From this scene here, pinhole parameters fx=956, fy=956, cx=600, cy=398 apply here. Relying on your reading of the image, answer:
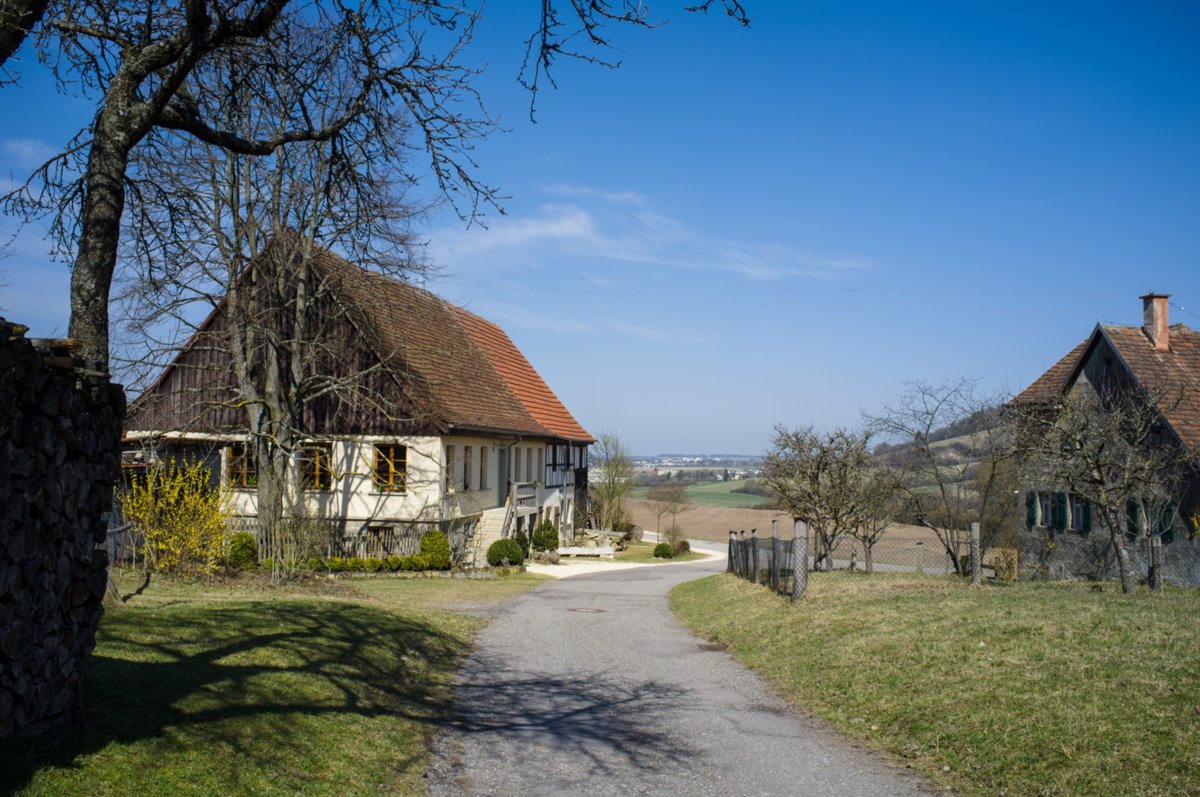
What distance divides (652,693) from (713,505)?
3139 inches

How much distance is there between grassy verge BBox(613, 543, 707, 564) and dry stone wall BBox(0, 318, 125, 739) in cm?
3768

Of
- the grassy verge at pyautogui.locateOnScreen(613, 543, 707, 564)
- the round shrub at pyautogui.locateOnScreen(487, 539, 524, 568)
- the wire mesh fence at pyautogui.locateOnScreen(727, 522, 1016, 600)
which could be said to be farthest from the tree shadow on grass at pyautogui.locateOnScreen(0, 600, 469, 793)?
the grassy verge at pyautogui.locateOnScreen(613, 543, 707, 564)

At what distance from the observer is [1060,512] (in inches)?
1298

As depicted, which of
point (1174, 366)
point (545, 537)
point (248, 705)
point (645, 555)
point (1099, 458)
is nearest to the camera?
point (248, 705)

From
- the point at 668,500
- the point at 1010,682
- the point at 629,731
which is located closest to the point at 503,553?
the point at 629,731

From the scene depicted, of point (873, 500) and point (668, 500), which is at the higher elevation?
point (873, 500)

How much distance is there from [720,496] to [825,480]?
8151cm

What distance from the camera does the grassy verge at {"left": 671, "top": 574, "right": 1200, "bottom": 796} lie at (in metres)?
6.82

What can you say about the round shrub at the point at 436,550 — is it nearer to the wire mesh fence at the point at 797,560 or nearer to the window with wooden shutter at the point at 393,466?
the window with wooden shutter at the point at 393,466

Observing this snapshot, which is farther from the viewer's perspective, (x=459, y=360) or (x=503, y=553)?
(x=459, y=360)

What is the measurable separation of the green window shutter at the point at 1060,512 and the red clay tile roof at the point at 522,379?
18.9 meters

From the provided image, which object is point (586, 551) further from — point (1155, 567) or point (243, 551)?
point (1155, 567)

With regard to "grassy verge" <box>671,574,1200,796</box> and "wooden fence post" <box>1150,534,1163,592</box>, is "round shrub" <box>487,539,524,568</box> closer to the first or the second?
"grassy verge" <box>671,574,1200,796</box>

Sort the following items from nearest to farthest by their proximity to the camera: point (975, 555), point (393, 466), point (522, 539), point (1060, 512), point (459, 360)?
point (975, 555), point (393, 466), point (1060, 512), point (459, 360), point (522, 539)
